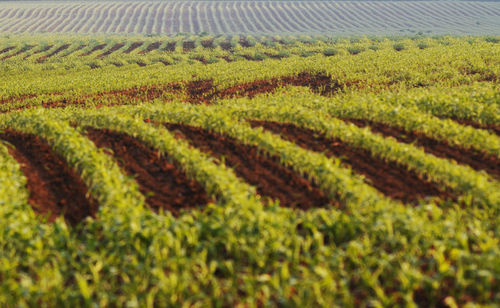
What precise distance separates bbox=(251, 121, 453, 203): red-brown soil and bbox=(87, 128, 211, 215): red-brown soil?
3.09 m

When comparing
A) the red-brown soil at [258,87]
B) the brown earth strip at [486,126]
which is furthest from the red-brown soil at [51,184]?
the brown earth strip at [486,126]

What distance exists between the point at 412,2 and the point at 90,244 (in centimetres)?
9105

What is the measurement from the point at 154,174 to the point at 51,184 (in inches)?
80.0

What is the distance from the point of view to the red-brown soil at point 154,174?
24.8 ft

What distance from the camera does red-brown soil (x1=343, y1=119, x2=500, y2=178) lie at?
8711mm

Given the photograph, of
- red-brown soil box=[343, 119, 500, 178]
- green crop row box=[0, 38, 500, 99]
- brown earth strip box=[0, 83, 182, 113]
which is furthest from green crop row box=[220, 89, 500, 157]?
brown earth strip box=[0, 83, 182, 113]

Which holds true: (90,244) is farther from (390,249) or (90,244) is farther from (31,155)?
(31,155)

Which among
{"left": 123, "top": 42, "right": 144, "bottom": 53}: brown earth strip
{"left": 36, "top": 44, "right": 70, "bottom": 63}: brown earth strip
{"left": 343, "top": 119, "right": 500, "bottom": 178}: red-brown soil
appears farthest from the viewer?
{"left": 123, "top": 42, "right": 144, "bottom": 53}: brown earth strip

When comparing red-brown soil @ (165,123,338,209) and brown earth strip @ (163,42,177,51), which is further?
brown earth strip @ (163,42,177,51)

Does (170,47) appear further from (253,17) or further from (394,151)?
(394,151)

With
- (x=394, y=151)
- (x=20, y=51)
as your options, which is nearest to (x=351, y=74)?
(x=394, y=151)

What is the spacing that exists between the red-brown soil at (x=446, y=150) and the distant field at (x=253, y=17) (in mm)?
51244

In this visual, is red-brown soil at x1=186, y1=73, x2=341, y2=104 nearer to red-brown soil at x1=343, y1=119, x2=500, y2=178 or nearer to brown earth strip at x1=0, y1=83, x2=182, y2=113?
brown earth strip at x1=0, y1=83, x2=182, y2=113

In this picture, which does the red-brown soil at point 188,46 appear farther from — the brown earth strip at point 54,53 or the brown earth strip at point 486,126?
the brown earth strip at point 486,126
